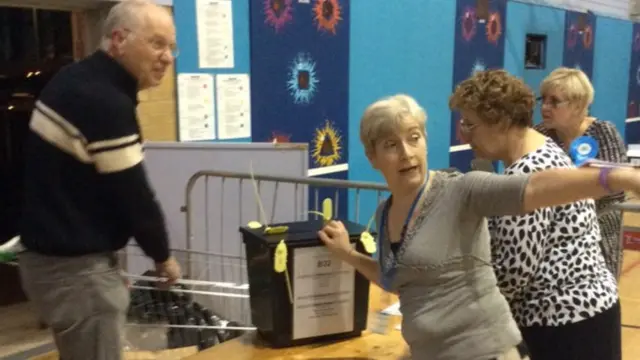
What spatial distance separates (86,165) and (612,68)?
340 inches


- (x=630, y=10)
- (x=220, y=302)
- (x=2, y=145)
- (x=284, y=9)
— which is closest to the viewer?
(x=220, y=302)

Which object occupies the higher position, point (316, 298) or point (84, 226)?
point (84, 226)

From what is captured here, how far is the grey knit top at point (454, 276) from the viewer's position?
1.57 m

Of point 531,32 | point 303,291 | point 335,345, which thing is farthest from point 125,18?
point 531,32

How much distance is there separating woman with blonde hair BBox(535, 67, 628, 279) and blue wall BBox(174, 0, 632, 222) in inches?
80.2

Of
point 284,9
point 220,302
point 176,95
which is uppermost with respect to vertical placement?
point 284,9

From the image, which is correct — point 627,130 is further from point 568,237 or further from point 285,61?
point 568,237

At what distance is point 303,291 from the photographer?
2199mm

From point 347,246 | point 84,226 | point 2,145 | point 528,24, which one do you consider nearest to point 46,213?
point 84,226

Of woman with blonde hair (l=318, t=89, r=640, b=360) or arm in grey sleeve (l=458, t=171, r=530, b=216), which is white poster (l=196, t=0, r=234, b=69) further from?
arm in grey sleeve (l=458, t=171, r=530, b=216)

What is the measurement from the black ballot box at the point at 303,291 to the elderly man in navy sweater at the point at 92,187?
0.40 meters

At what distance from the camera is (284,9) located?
4363 mm

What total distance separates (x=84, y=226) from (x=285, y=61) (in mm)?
2790

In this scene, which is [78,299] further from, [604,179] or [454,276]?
[604,179]
